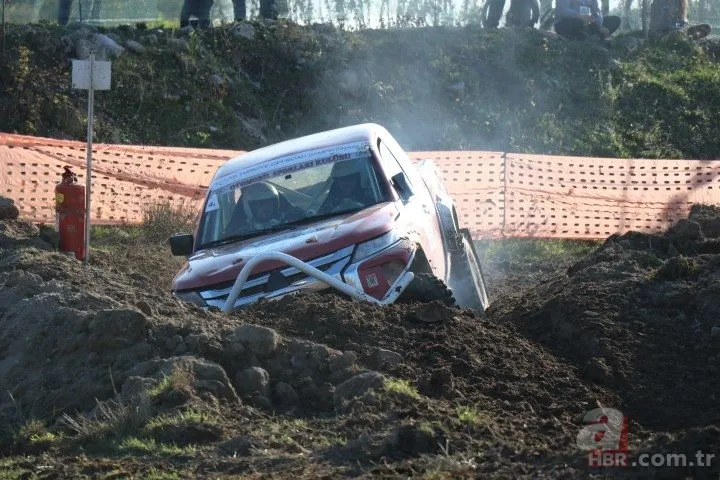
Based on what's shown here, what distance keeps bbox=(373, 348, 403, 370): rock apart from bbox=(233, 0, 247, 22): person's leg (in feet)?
57.0

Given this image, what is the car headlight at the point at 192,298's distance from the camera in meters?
9.78

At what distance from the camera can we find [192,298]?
989 cm

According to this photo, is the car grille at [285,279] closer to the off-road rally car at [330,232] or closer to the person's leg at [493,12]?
the off-road rally car at [330,232]

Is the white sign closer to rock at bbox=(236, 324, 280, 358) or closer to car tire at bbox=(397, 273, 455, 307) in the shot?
car tire at bbox=(397, 273, 455, 307)

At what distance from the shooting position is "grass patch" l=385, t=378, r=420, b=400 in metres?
6.98

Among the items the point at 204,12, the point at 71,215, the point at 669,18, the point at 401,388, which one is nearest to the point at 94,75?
the point at 71,215

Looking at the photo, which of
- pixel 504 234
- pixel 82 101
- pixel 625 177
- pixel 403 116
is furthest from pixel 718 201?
pixel 82 101

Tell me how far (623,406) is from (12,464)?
139 inches

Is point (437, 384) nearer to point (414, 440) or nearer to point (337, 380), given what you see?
point (337, 380)

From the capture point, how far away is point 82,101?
21.2 meters

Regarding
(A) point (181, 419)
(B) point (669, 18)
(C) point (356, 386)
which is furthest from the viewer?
(B) point (669, 18)

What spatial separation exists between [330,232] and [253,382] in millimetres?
2618

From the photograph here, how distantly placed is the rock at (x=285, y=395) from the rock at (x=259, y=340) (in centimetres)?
34

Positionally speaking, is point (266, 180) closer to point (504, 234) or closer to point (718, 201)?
point (504, 234)
